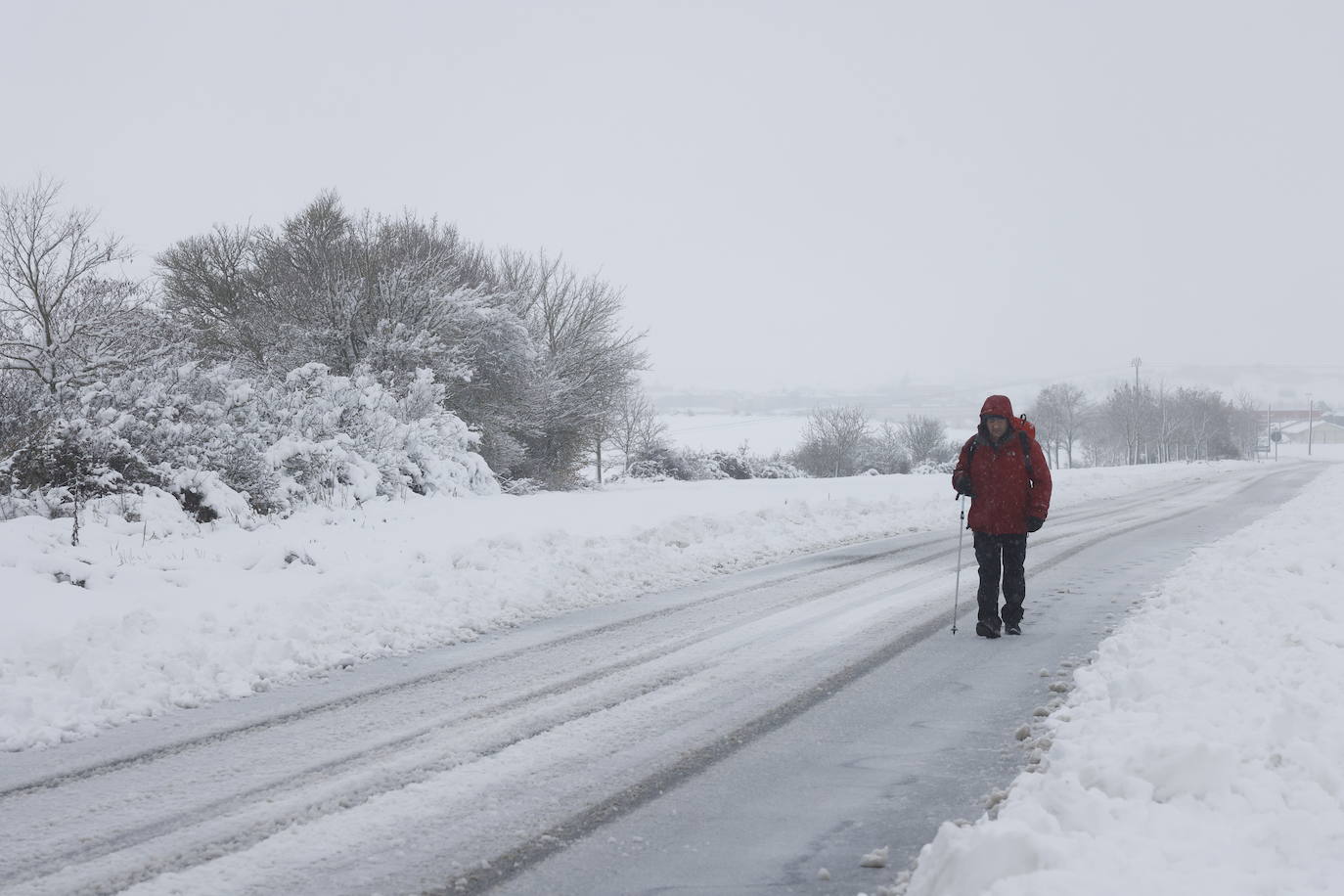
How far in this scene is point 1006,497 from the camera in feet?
27.5

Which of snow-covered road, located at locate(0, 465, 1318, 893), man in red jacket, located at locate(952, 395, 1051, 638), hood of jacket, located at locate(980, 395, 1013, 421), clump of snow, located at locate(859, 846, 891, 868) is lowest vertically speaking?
snow-covered road, located at locate(0, 465, 1318, 893)

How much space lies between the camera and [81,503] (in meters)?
12.4

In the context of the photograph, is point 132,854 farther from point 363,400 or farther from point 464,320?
point 464,320

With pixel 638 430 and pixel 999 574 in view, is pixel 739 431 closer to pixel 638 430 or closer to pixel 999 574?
pixel 638 430

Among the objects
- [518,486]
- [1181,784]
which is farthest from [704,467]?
[1181,784]

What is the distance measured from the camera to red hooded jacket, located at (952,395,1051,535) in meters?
8.34

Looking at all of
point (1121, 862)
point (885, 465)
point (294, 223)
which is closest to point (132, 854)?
point (1121, 862)

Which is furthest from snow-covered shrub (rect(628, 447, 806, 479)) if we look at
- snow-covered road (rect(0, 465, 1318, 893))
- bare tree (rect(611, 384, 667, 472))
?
snow-covered road (rect(0, 465, 1318, 893))

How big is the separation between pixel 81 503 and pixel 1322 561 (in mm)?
14161

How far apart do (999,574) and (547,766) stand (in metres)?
5.04

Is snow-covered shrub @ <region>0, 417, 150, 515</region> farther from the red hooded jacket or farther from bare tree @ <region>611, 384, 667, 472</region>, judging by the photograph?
bare tree @ <region>611, 384, 667, 472</region>

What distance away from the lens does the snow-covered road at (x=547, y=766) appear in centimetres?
356

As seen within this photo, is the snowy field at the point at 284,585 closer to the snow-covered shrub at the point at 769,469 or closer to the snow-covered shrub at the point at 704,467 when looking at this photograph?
the snow-covered shrub at the point at 704,467

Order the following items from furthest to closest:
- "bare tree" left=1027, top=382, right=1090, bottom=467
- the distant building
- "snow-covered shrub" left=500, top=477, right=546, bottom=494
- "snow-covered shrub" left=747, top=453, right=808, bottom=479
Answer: the distant building → "bare tree" left=1027, top=382, right=1090, bottom=467 → "snow-covered shrub" left=747, top=453, right=808, bottom=479 → "snow-covered shrub" left=500, top=477, right=546, bottom=494
